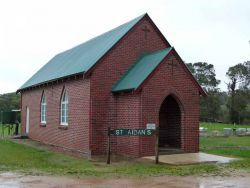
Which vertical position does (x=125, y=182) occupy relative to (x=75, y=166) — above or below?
above

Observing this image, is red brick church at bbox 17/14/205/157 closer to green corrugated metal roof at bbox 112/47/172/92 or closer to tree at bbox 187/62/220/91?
green corrugated metal roof at bbox 112/47/172/92

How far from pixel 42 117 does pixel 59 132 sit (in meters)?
4.39

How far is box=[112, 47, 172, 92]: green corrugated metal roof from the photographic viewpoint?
17.5m

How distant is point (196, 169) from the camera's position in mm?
13141

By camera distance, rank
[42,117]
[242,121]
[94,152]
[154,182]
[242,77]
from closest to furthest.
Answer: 1. [154,182]
2. [94,152]
3. [42,117]
4. [242,121]
5. [242,77]

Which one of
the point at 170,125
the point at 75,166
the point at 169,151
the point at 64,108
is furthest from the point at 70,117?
the point at 75,166

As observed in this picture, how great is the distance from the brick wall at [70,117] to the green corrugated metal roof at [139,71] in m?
1.59

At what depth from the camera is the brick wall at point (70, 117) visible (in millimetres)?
19145

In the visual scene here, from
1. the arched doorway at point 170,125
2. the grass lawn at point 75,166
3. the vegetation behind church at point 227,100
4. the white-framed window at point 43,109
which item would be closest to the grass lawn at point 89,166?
the grass lawn at point 75,166

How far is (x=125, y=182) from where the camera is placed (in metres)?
10.8

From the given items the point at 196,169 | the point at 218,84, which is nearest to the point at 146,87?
the point at 196,169

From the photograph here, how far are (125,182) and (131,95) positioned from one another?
7.34 meters

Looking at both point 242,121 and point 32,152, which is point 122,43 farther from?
point 242,121

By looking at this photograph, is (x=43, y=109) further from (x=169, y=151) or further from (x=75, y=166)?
(x=75, y=166)
